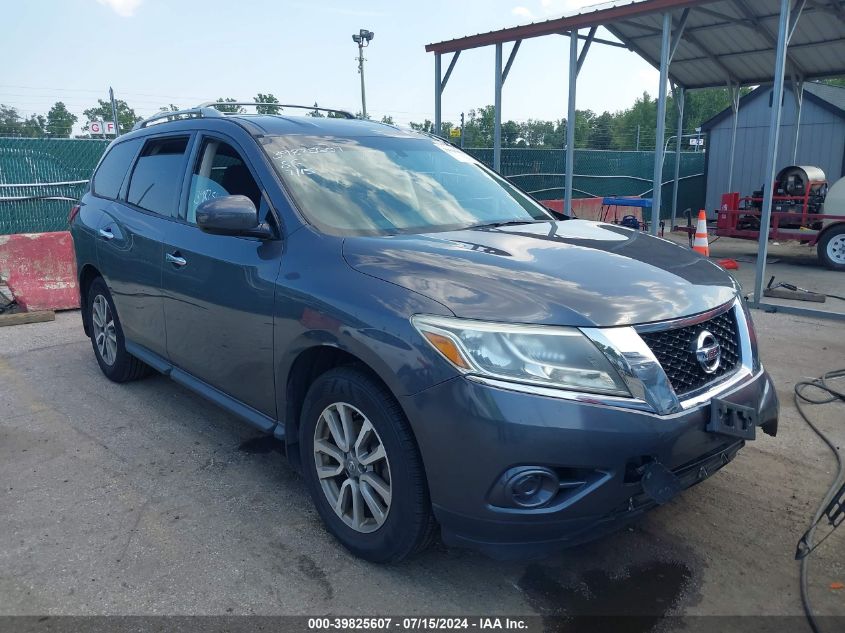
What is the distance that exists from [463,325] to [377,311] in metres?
0.37

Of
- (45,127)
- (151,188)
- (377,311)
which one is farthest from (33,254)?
(45,127)

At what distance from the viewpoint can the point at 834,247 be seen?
11.4m

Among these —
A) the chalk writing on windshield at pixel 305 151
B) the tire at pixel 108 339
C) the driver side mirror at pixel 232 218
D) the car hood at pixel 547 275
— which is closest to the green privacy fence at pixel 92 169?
the tire at pixel 108 339

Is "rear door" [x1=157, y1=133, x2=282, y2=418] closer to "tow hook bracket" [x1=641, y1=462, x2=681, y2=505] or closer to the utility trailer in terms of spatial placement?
"tow hook bracket" [x1=641, y1=462, x2=681, y2=505]

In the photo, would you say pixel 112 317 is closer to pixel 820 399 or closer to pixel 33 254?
pixel 33 254

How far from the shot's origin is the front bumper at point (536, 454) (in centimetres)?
221

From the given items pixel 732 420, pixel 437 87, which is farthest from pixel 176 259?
pixel 437 87

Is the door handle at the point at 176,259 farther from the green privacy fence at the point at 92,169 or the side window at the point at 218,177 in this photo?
the green privacy fence at the point at 92,169

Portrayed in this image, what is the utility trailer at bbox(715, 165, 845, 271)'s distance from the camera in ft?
37.3

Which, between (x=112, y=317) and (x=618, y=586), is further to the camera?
(x=112, y=317)

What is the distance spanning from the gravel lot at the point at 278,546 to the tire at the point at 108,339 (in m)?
0.76

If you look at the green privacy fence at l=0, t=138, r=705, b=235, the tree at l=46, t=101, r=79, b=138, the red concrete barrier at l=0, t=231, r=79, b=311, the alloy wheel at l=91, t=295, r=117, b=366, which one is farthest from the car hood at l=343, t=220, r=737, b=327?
the tree at l=46, t=101, r=79, b=138

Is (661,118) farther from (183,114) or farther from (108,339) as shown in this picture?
(108,339)

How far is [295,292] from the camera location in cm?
290
